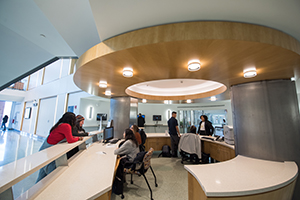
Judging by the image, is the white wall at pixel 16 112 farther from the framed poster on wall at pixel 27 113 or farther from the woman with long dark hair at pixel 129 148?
the woman with long dark hair at pixel 129 148

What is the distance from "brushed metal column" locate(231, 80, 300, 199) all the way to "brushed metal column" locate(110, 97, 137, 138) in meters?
3.61

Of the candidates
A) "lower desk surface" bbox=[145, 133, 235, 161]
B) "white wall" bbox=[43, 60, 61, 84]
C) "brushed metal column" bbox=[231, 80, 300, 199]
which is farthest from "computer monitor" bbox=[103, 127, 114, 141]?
"white wall" bbox=[43, 60, 61, 84]

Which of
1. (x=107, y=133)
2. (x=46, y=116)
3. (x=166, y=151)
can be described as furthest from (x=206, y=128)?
(x=46, y=116)

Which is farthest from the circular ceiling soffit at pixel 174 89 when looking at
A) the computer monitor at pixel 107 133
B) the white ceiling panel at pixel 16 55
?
the white ceiling panel at pixel 16 55

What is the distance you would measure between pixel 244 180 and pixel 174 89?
416 cm

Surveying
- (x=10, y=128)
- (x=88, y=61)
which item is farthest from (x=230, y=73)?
(x=10, y=128)

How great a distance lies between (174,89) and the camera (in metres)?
5.43

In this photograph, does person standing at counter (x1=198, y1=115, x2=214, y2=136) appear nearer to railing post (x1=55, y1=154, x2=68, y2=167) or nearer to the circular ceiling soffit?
the circular ceiling soffit

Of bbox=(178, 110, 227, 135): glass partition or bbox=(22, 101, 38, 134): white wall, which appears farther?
bbox=(22, 101, 38, 134): white wall

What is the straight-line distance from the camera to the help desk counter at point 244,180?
1.33 metres

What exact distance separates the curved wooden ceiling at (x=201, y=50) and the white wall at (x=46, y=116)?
8.92 metres

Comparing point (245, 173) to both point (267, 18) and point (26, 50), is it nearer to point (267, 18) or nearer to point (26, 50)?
point (267, 18)

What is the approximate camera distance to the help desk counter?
1.33 m

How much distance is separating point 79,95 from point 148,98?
4967 mm
